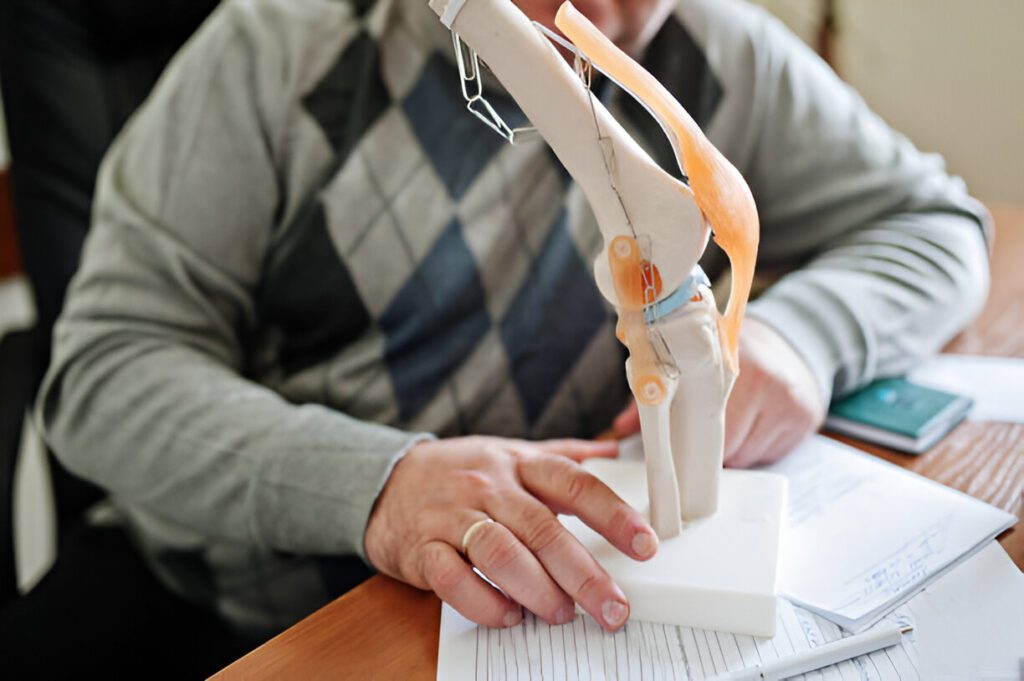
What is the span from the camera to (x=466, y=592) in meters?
0.53

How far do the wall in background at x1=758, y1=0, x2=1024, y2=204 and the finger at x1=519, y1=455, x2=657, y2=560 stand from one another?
130 centimetres

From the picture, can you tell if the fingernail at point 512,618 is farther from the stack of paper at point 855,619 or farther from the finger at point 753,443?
the finger at point 753,443

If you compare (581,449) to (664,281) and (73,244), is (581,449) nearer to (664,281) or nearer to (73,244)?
(664,281)

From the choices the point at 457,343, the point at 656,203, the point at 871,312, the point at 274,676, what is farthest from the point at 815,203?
the point at 274,676

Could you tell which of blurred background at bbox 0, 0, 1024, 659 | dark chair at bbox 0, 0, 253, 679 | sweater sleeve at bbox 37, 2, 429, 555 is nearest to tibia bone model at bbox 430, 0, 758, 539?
sweater sleeve at bbox 37, 2, 429, 555

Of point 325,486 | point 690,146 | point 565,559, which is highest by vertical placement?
point 690,146

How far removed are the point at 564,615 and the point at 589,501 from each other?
72 mm

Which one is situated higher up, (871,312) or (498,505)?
(871,312)

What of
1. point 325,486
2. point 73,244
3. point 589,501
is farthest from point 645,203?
point 73,244

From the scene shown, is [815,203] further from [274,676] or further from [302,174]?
[274,676]

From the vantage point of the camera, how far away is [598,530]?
1.82ft

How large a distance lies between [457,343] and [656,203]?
403 mm

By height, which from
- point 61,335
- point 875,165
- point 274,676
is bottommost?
point 61,335

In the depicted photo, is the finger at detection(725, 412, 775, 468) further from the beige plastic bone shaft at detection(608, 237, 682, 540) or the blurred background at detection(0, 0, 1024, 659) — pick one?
the blurred background at detection(0, 0, 1024, 659)
